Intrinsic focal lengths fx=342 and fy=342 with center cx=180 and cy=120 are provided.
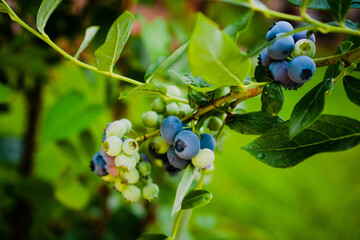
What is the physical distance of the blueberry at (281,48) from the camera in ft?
1.30

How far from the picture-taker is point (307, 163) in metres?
2.95

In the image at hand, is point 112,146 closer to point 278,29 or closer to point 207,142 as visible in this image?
point 207,142

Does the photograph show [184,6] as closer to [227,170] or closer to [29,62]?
[29,62]

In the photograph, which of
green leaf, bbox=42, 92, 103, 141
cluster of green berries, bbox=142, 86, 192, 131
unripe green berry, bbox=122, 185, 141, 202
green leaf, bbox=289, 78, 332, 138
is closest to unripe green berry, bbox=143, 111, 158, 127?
cluster of green berries, bbox=142, 86, 192, 131

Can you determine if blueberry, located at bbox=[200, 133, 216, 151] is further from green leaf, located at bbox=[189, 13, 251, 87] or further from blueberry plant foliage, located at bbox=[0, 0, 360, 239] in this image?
green leaf, located at bbox=[189, 13, 251, 87]

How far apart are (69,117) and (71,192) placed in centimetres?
23

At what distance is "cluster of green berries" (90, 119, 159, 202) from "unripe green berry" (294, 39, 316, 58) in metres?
0.24

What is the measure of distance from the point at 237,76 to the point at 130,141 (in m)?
0.17

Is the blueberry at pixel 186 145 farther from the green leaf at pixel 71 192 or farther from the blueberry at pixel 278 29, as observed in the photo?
the green leaf at pixel 71 192

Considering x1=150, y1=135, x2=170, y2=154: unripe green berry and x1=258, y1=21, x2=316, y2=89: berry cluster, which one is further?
x1=150, y1=135, x2=170, y2=154: unripe green berry

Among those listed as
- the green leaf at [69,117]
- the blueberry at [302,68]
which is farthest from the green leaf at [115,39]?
the green leaf at [69,117]

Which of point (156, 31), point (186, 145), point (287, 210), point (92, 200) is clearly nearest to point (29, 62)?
point (156, 31)

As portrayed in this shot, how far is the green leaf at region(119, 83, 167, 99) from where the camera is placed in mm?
432

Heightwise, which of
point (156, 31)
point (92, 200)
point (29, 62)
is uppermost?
point (156, 31)
